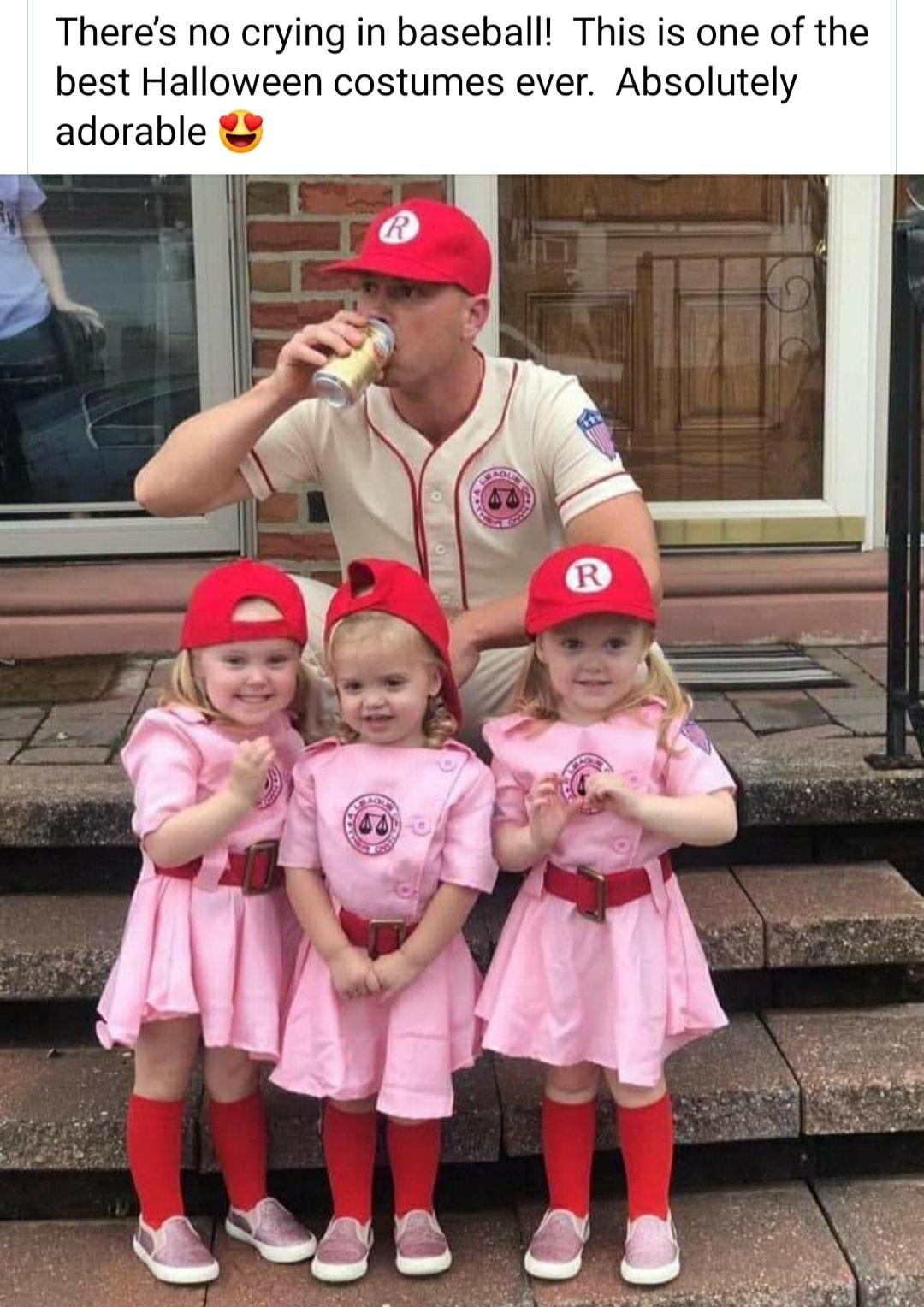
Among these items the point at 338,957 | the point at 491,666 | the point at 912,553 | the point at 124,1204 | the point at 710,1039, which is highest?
the point at 912,553

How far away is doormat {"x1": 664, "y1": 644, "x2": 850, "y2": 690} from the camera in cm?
392

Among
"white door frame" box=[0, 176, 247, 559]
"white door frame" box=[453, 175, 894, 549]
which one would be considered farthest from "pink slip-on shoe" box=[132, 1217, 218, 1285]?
"white door frame" box=[453, 175, 894, 549]

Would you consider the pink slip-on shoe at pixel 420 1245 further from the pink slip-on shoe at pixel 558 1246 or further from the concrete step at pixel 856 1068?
the concrete step at pixel 856 1068

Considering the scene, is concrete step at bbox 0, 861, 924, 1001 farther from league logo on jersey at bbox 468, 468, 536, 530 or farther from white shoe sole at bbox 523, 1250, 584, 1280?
league logo on jersey at bbox 468, 468, 536, 530

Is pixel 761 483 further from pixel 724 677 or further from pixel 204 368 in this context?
pixel 204 368

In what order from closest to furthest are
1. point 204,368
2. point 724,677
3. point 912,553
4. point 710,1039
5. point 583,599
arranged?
1. point 583,599
2. point 710,1039
3. point 912,553
4. point 724,677
5. point 204,368

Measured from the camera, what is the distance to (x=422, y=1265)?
243 cm

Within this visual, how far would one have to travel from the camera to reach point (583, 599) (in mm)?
2322

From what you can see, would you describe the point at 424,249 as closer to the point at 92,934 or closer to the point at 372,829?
the point at 372,829

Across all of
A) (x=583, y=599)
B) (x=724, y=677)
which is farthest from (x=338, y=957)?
(x=724, y=677)

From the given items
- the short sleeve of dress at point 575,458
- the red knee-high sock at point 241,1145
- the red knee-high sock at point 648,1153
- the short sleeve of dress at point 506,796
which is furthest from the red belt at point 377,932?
the short sleeve of dress at point 575,458

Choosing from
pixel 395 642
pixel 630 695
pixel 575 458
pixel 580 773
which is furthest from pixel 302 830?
pixel 575 458

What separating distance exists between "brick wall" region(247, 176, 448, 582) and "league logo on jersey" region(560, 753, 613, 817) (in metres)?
2.03
